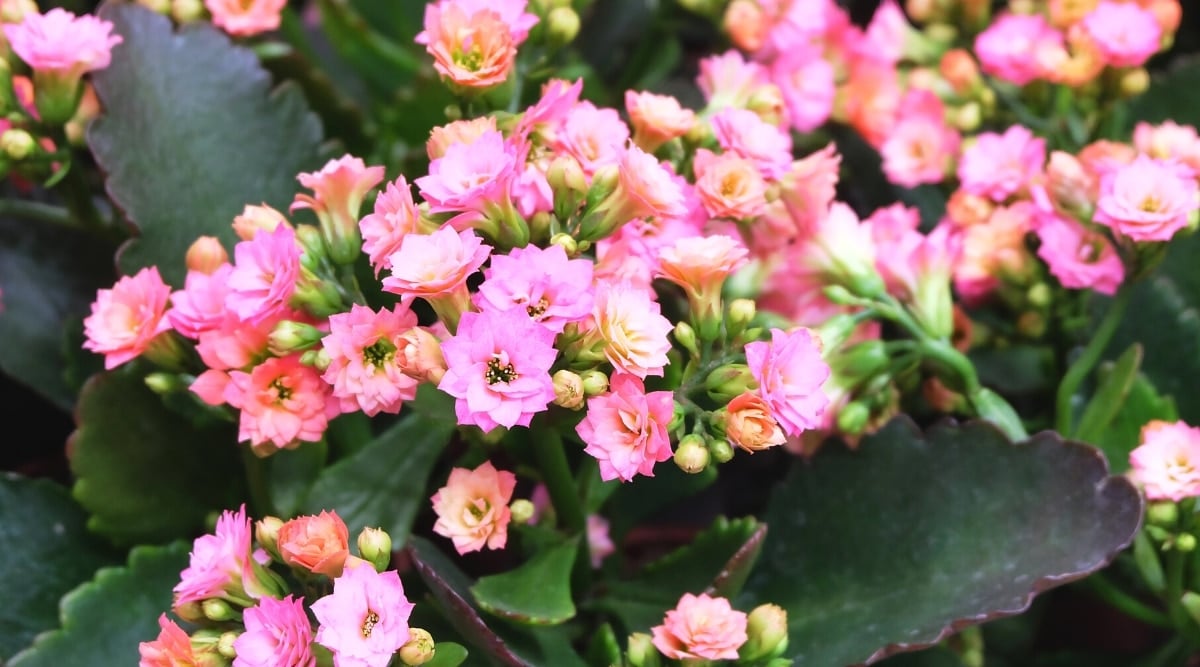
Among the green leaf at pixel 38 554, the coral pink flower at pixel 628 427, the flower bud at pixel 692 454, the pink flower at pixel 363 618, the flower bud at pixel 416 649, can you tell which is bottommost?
the green leaf at pixel 38 554

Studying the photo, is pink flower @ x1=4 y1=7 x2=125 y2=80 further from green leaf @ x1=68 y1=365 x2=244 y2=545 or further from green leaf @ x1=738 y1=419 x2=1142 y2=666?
green leaf @ x1=738 y1=419 x2=1142 y2=666

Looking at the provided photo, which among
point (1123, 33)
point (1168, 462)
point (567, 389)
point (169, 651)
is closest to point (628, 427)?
point (567, 389)

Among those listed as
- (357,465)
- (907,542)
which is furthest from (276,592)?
(907,542)

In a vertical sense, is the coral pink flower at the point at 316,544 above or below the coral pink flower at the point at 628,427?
below

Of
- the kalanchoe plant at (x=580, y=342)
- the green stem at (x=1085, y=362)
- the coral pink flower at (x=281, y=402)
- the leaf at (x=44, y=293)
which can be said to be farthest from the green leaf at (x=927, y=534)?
the leaf at (x=44, y=293)

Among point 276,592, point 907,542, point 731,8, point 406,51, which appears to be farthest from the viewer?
point 406,51

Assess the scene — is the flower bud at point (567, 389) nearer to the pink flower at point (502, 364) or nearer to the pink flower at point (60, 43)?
the pink flower at point (502, 364)

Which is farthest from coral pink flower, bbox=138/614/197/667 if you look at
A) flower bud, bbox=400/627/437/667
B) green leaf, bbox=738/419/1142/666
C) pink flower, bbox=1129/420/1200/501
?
pink flower, bbox=1129/420/1200/501

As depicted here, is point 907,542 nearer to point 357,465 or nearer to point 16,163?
point 357,465
